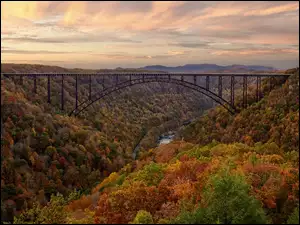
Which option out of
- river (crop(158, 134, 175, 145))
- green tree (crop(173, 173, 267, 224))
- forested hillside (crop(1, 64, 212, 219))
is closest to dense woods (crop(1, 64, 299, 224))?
green tree (crop(173, 173, 267, 224))

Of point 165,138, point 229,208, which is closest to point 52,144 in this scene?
point 229,208

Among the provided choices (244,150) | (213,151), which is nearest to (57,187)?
(213,151)

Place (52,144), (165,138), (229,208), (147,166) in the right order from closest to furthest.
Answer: (229,208) → (147,166) → (52,144) → (165,138)

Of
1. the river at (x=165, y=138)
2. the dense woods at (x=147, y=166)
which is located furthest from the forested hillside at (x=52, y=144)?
the river at (x=165, y=138)

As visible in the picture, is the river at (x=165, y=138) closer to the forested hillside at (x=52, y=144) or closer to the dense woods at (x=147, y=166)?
the dense woods at (x=147, y=166)

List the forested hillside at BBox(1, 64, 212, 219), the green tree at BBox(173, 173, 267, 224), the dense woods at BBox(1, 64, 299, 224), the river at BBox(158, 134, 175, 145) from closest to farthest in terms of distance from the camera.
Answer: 1. the green tree at BBox(173, 173, 267, 224)
2. the dense woods at BBox(1, 64, 299, 224)
3. the forested hillside at BBox(1, 64, 212, 219)
4. the river at BBox(158, 134, 175, 145)

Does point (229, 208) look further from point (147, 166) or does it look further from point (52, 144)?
point (52, 144)

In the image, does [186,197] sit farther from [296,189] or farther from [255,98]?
[255,98]

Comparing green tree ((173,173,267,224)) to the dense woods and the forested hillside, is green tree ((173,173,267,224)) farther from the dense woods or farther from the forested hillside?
the forested hillside
